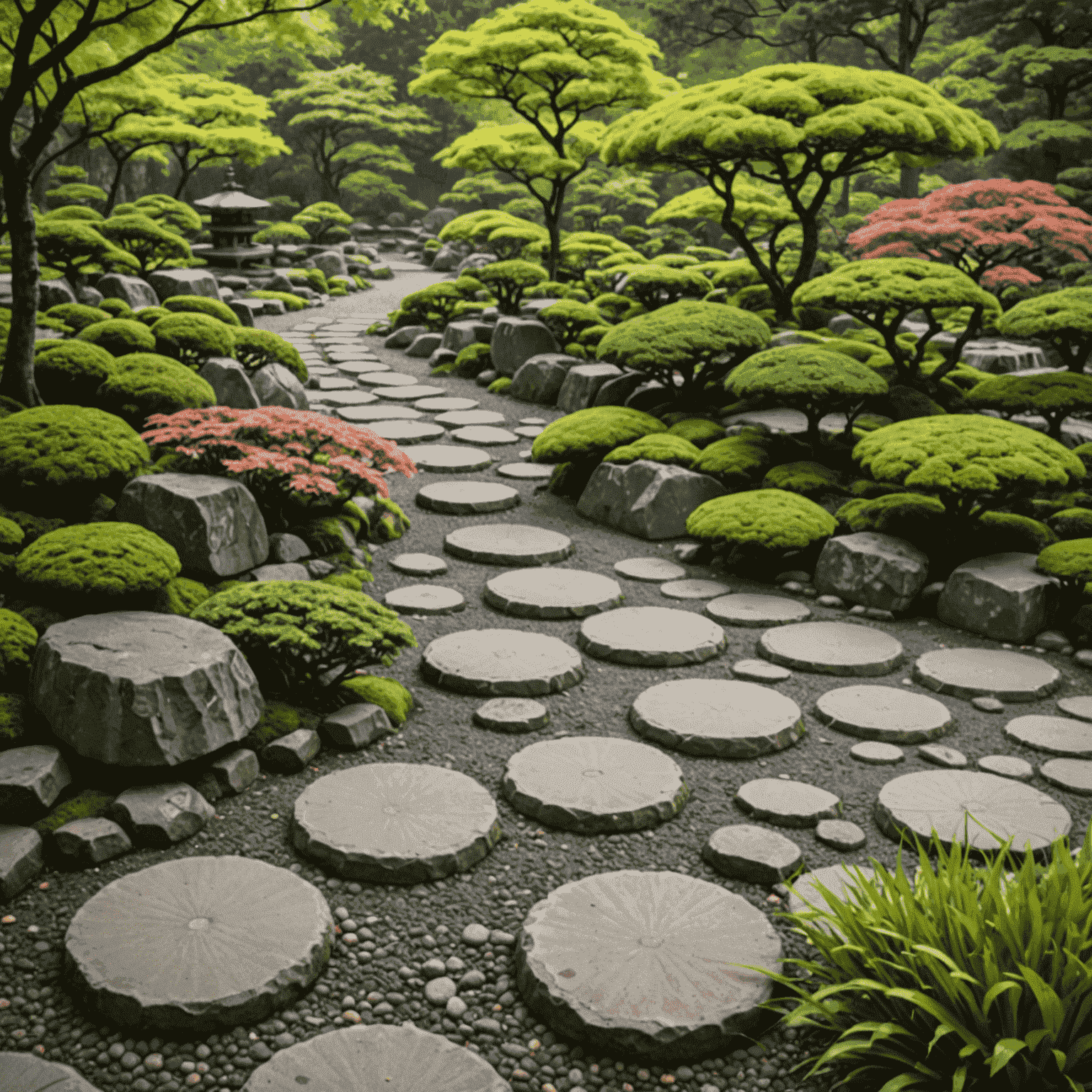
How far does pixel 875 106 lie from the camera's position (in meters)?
8.83

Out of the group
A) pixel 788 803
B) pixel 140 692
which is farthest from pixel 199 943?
pixel 788 803

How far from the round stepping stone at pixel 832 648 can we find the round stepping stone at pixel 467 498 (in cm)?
293

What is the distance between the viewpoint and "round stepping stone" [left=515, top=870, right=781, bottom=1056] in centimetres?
254

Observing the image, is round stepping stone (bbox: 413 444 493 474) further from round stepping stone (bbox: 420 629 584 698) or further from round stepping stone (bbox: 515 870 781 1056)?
round stepping stone (bbox: 515 870 781 1056)

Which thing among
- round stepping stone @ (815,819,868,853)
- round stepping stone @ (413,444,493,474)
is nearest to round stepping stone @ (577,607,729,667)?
round stepping stone @ (815,819,868,853)

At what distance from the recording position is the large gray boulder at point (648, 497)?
7367mm

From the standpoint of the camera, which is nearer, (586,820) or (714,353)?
(586,820)

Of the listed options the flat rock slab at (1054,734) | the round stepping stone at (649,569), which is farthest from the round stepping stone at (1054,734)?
the round stepping stone at (649,569)

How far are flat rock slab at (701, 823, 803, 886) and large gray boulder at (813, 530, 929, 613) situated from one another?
2913 millimetres

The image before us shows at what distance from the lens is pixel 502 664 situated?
16.1 feet

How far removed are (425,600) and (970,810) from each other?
3.37 metres

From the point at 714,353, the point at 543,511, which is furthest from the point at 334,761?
the point at 714,353

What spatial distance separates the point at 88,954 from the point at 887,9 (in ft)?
68.6

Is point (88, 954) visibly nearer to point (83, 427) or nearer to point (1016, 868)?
point (1016, 868)
